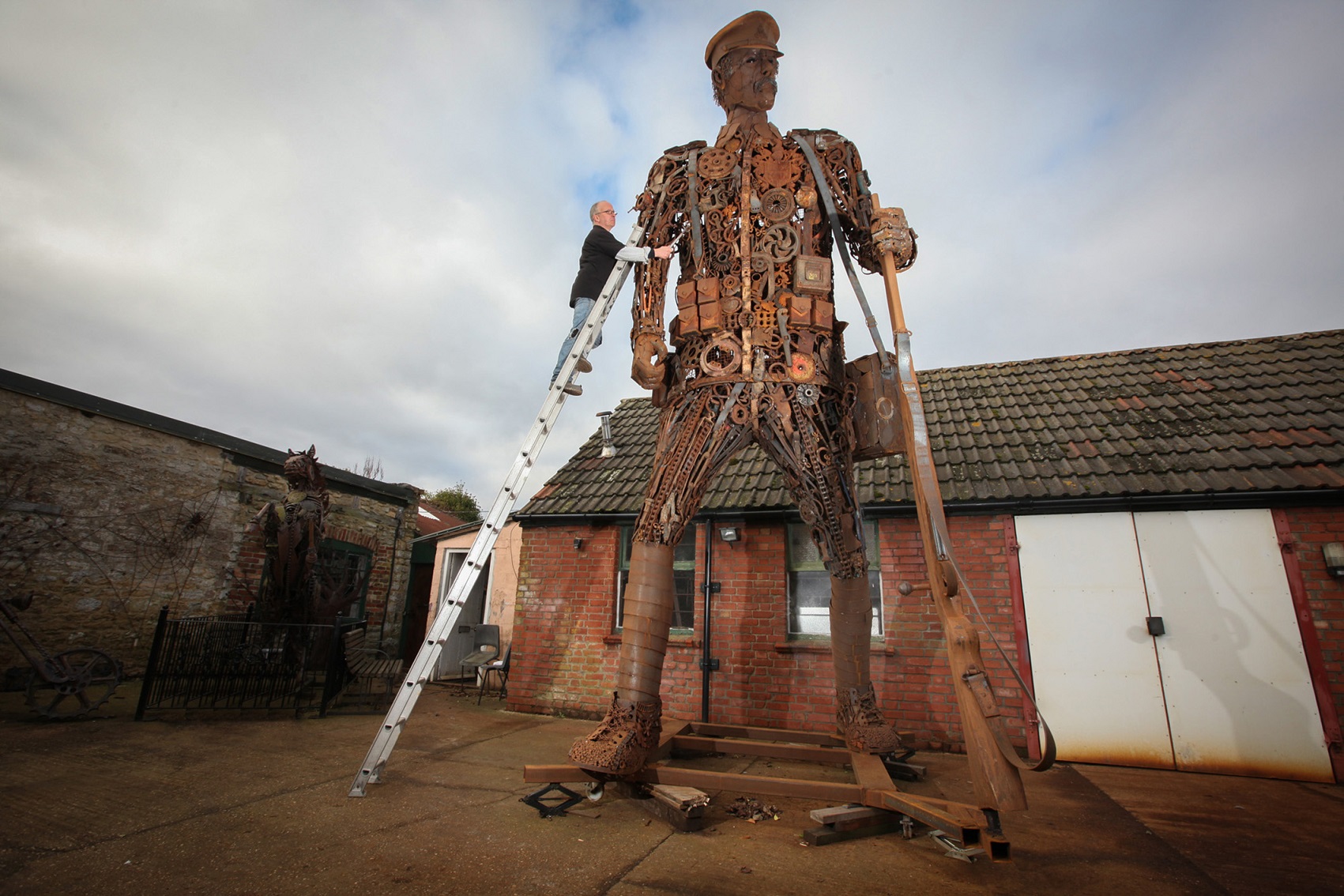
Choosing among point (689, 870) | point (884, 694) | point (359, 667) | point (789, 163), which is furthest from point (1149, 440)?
point (359, 667)

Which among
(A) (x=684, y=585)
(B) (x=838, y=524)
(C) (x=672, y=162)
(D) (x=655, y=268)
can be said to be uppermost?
(C) (x=672, y=162)

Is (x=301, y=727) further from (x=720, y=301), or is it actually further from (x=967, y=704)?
(x=967, y=704)

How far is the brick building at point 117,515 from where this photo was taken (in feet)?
21.4

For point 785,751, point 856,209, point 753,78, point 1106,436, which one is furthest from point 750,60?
point 1106,436

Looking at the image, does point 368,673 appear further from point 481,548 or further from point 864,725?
point 864,725

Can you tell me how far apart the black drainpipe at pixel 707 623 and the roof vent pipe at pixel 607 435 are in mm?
2368

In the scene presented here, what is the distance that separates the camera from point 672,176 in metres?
3.78

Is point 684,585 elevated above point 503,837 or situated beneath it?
elevated above

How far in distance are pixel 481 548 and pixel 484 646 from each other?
7821mm

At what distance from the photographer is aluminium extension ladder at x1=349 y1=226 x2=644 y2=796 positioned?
3150mm

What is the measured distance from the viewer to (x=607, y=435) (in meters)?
8.62

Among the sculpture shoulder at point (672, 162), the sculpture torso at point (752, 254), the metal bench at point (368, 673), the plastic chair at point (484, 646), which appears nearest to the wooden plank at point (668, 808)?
the sculpture torso at point (752, 254)

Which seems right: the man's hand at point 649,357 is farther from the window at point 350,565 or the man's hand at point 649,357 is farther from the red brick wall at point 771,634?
the window at point 350,565

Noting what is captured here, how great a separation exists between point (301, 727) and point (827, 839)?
4.77m
